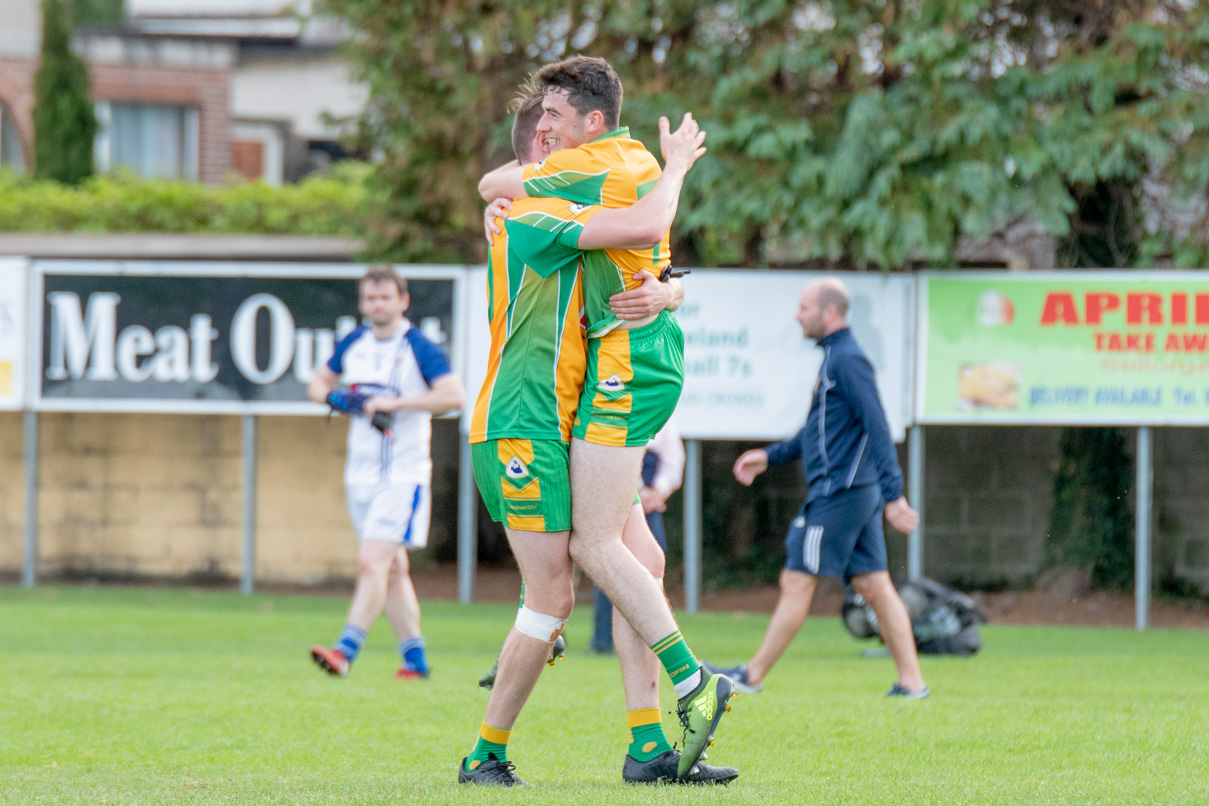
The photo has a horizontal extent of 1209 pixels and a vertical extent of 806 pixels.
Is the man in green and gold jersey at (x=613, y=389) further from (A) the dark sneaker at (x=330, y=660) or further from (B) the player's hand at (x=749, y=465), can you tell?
(A) the dark sneaker at (x=330, y=660)

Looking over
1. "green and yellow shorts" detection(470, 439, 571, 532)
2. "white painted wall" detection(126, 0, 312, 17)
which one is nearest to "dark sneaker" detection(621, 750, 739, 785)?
"green and yellow shorts" detection(470, 439, 571, 532)

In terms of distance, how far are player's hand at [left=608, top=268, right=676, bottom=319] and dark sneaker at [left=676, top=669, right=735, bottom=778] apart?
1.08m

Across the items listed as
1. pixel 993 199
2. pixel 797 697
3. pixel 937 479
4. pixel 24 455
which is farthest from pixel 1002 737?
pixel 24 455

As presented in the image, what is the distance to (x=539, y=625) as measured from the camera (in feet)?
15.2

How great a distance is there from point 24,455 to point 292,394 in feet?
11.2

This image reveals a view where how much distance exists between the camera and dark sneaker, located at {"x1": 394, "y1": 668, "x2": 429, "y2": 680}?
8094 mm

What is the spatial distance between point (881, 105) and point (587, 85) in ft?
27.8

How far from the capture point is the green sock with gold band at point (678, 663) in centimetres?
452

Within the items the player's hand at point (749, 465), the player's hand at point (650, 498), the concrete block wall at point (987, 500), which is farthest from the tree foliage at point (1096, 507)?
the player's hand at point (749, 465)

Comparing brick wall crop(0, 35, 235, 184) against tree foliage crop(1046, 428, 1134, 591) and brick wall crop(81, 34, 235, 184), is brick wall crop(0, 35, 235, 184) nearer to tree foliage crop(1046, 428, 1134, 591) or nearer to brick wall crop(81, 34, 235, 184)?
brick wall crop(81, 34, 235, 184)

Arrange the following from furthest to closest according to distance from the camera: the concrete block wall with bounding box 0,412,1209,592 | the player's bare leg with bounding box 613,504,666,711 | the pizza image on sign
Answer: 1. the concrete block wall with bounding box 0,412,1209,592
2. the pizza image on sign
3. the player's bare leg with bounding box 613,504,666,711

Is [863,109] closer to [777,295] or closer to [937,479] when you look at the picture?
[777,295]

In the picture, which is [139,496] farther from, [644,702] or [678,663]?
[678,663]

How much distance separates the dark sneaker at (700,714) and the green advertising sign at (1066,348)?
8.56 metres
